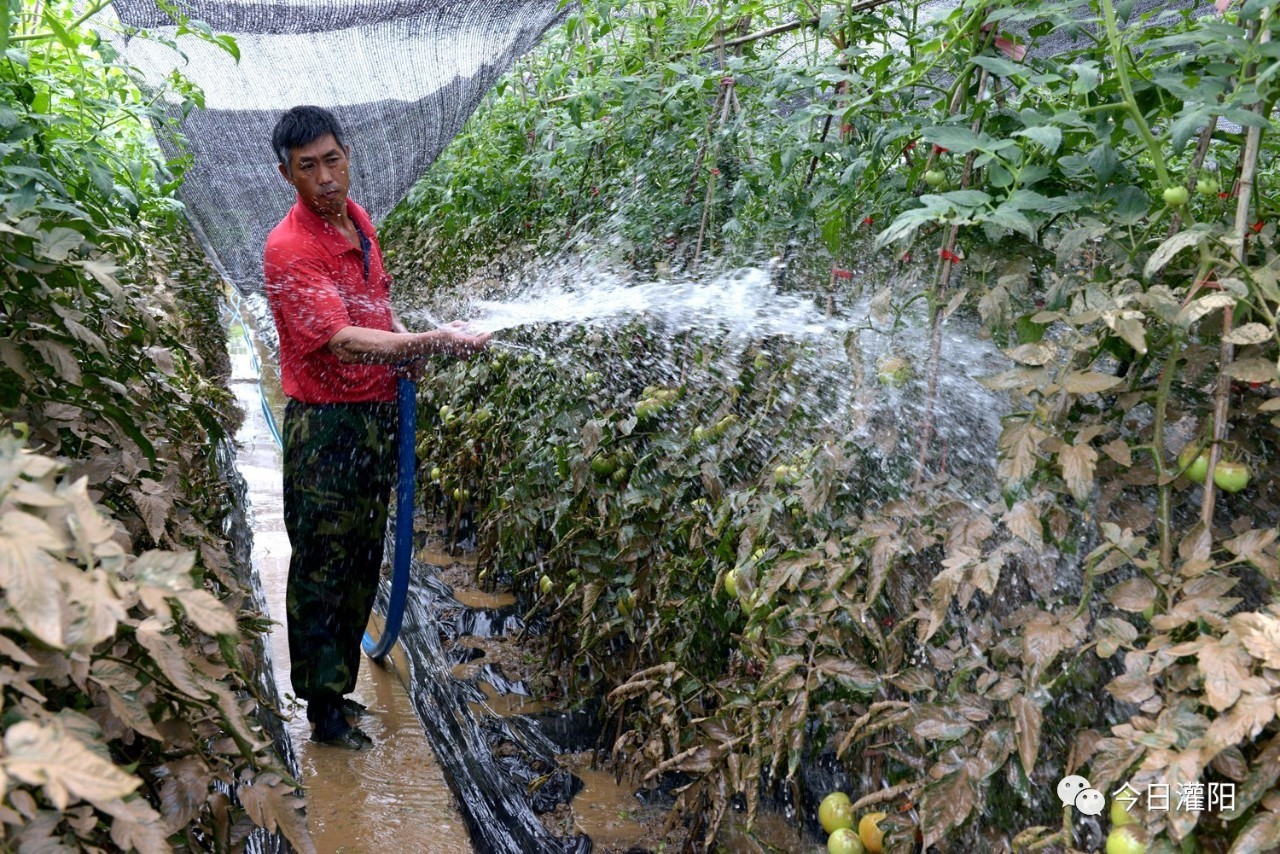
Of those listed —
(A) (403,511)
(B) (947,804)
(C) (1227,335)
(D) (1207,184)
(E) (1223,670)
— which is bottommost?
(A) (403,511)

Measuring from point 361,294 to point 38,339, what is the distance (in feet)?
4.52

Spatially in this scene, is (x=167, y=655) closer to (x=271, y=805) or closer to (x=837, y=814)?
(x=271, y=805)

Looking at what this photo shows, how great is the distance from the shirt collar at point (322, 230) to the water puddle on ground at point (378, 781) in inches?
44.8

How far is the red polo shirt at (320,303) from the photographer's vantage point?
2621 millimetres

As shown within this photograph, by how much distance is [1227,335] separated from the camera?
4.26ft

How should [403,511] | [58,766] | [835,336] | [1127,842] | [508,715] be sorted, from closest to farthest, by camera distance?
[58,766]
[1127,842]
[835,336]
[508,715]
[403,511]

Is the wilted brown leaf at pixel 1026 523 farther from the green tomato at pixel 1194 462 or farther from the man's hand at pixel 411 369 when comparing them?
the man's hand at pixel 411 369

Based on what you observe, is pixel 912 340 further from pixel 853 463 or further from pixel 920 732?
pixel 920 732

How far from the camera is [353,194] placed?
4.20 m

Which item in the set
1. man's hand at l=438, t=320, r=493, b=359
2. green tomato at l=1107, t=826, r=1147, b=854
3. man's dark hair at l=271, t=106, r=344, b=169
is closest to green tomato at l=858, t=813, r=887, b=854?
green tomato at l=1107, t=826, r=1147, b=854

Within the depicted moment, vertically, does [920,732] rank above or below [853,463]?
below

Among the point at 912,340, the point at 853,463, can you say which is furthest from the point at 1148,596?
the point at 912,340

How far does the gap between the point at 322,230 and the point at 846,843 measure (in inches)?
78.1

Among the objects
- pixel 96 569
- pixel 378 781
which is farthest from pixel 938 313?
pixel 378 781
